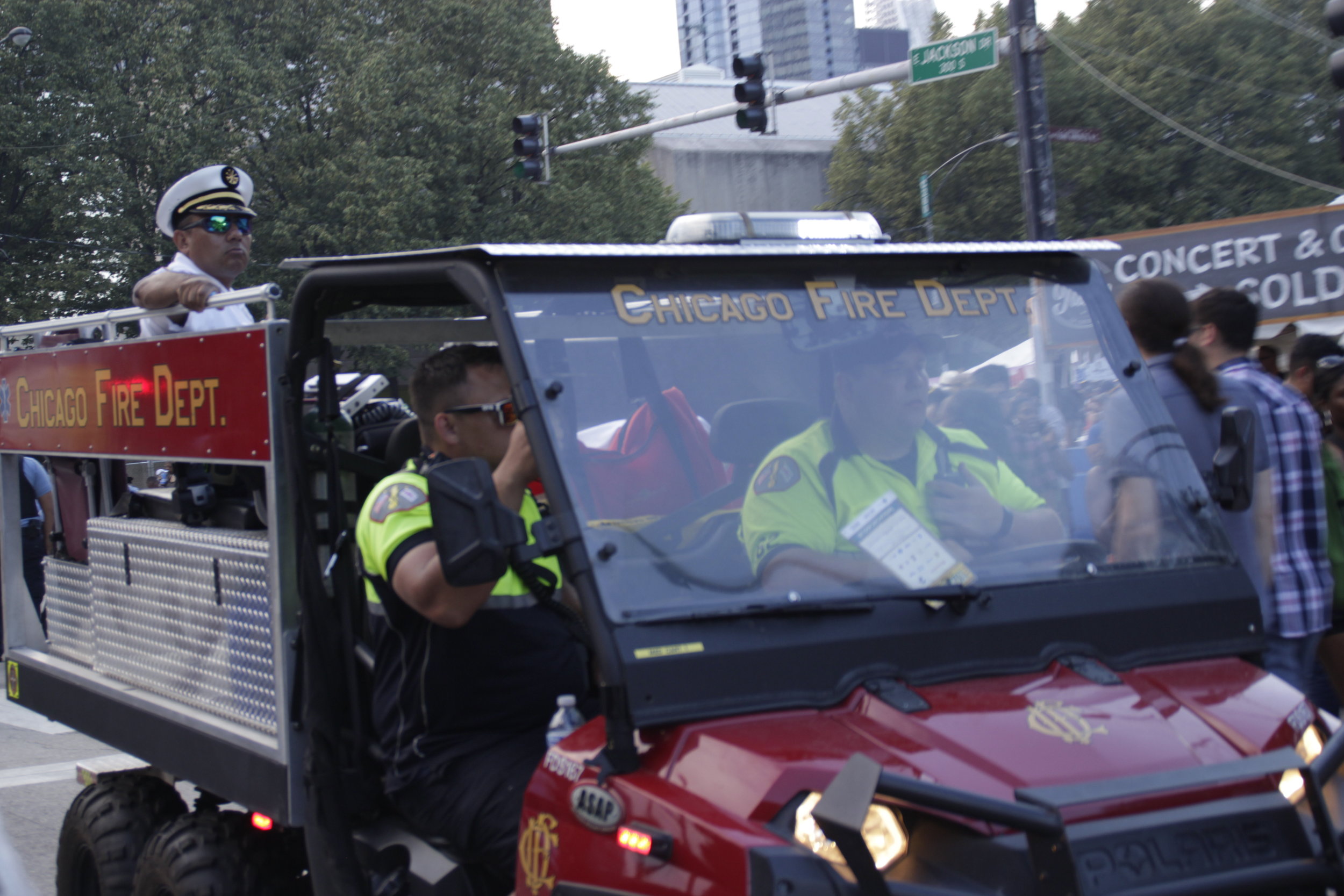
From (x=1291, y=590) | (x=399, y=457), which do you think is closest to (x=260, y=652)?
(x=399, y=457)

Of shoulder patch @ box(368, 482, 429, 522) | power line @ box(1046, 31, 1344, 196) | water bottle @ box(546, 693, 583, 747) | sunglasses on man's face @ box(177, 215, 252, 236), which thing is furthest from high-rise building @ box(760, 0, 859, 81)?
water bottle @ box(546, 693, 583, 747)

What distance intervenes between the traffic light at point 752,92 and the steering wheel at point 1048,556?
11310 mm

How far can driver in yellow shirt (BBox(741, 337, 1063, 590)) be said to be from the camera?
2.57 meters

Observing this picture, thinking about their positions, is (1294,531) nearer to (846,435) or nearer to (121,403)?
(846,435)

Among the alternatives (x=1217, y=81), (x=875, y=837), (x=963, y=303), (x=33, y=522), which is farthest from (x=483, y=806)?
(x=1217, y=81)

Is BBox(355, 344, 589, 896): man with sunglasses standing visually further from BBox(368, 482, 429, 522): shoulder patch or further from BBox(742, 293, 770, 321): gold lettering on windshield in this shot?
BBox(742, 293, 770, 321): gold lettering on windshield

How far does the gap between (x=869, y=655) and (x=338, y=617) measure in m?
1.45

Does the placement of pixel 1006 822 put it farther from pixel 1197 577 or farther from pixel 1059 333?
pixel 1059 333

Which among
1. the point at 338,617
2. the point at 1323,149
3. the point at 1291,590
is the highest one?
the point at 1323,149

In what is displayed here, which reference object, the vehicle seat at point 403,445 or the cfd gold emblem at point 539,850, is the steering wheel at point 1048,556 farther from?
the vehicle seat at point 403,445

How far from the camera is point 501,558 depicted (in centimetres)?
229

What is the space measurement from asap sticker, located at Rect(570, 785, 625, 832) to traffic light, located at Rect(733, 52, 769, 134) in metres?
11.9

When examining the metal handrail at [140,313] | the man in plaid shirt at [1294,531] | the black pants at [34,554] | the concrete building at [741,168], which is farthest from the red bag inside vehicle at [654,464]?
the concrete building at [741,168]

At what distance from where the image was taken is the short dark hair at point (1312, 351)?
552 cm
